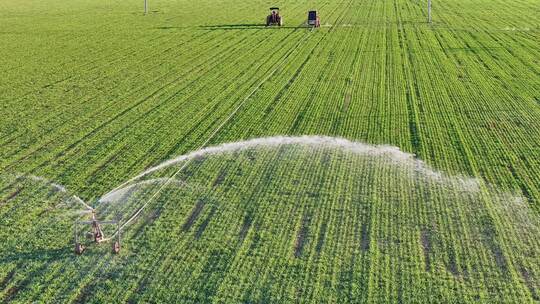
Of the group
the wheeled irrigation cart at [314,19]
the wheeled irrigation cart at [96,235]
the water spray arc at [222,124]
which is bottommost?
the wheeled irrigation cart at [96,235]

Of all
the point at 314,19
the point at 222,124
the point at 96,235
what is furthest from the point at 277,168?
the point at 314,19

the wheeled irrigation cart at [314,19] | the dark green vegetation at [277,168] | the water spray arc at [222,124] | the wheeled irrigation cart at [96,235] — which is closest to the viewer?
the dark green vegetation at [277,168]

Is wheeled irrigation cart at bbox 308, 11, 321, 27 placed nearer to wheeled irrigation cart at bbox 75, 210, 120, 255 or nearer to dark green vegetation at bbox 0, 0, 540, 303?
dark green vegetation at bbox 0, 0, 540, 303

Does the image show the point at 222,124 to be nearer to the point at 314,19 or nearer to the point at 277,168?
the point at 277,168

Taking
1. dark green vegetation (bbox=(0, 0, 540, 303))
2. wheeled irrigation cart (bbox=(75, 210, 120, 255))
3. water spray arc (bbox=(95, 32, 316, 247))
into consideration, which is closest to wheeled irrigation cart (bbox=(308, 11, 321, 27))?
dark green vegetation (bbox=(0, 0, 540, 303))

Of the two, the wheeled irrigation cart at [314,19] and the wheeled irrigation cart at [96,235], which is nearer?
the wheeled irrigation cart at [96,235]

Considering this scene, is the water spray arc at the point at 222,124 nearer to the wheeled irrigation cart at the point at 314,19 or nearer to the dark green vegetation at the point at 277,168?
the dark green vegetation at the point at 277,168

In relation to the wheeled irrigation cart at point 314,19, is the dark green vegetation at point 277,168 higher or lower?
lower

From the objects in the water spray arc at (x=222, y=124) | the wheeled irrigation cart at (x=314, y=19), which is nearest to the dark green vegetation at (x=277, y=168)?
the water spray arc at (x=222, y=124)

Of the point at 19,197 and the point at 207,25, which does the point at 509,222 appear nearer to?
the point at 19,197
